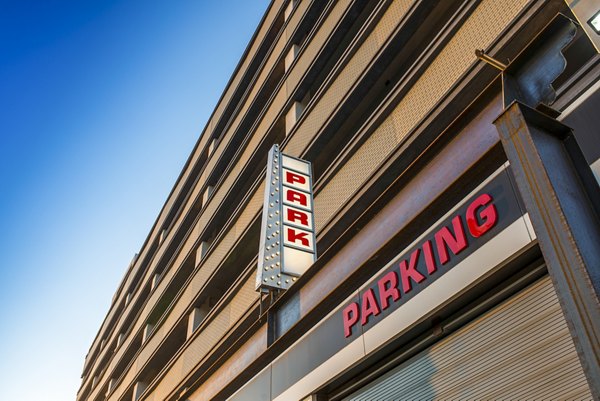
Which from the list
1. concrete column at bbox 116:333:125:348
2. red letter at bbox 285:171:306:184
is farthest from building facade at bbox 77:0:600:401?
concrete column at bbox 116:333:125:348

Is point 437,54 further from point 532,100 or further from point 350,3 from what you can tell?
point 350,3

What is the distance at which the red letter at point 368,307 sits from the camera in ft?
24.2

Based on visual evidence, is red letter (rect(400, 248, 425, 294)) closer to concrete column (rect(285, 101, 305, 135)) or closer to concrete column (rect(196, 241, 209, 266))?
concrete column (rect(285, 101, 305, 135))

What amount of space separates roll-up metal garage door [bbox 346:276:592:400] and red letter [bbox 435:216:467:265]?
79cm

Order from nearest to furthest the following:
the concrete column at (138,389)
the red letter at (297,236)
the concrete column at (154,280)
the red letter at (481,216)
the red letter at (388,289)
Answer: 1. the red letter at (481,216)
2. the red letter at (388,289)
3. the red letter at (297,236)
4. the concrete column at (138,389)
5. the concrete column at (154,280)

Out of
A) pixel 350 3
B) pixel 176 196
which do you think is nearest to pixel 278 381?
pixel 350 3

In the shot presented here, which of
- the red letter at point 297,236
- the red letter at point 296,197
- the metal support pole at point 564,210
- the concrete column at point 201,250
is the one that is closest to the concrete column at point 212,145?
the concrete column at point 201,250

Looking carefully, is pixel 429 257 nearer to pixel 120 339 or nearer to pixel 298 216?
pixel 298 216

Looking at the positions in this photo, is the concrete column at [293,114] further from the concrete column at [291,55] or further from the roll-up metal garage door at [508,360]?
the roll-up metal garage door at [508,360]

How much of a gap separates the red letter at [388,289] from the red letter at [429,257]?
0.66m

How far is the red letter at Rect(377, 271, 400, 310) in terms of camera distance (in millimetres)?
7047

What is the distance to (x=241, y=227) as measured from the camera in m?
15.9

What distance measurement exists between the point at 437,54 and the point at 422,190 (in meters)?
2.52

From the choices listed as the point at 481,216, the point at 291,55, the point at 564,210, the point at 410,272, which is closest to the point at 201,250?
the point at 291,55
